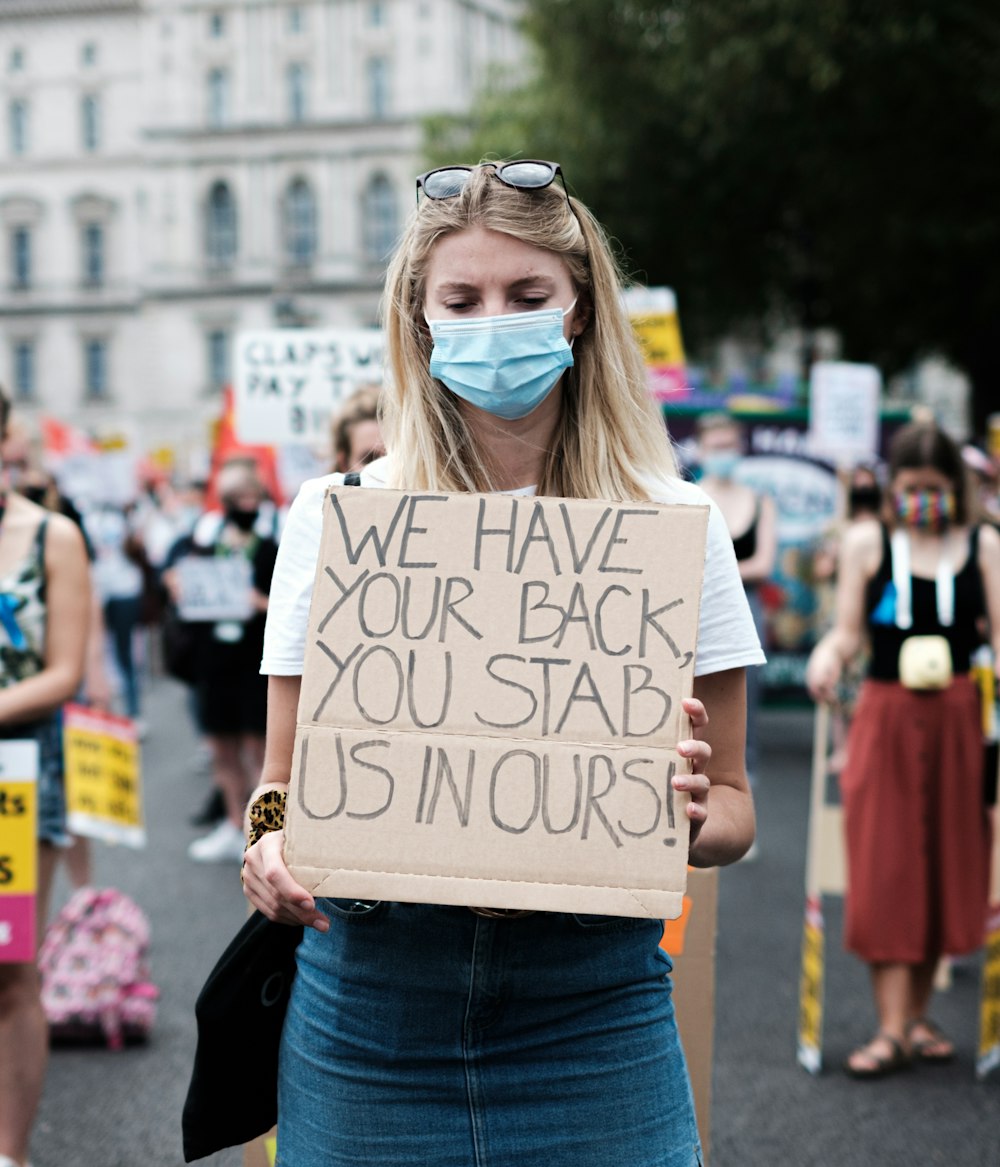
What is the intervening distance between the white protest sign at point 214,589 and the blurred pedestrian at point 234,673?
0.03 m

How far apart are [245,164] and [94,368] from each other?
1217 cm

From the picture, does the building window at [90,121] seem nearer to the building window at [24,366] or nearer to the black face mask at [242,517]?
the building window at [24,366]

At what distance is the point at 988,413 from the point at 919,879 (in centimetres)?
1812

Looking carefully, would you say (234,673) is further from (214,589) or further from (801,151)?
(801,151)

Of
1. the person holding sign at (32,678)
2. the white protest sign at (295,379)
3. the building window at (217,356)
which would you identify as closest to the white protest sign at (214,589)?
the white protest sign at (295,379)

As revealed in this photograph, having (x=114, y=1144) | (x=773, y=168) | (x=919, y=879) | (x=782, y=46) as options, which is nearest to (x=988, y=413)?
(x=773, y=168)

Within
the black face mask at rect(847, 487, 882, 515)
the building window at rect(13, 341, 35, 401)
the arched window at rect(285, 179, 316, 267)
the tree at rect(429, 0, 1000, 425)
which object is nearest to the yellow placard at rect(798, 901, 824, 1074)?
the black face mask at rect(847, 487, 882, 515)

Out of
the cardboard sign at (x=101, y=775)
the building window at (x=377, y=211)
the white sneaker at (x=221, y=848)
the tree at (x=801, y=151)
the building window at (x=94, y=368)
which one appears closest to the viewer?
the cardboard sign at (x=101, y=775)

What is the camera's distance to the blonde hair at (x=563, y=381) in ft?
6.80

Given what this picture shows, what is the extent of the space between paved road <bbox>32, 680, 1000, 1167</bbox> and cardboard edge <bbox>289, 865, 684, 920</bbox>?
2574 millimetres

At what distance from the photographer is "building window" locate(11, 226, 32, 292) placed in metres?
73.8

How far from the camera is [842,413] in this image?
36.1 ft

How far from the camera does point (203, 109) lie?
68062 millimetres

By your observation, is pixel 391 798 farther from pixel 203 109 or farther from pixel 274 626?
pixel 203 109
